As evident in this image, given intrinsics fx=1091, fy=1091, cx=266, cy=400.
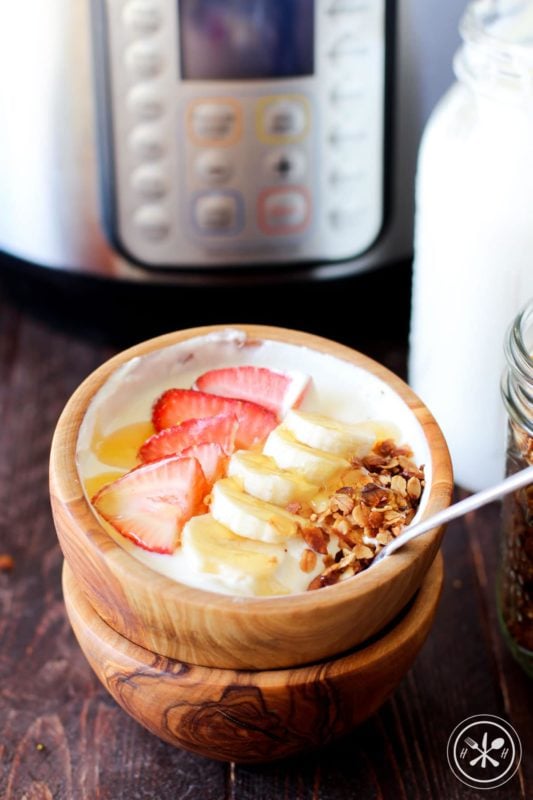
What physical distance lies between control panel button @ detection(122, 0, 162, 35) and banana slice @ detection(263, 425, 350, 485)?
322mm

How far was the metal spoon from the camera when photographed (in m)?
0.50

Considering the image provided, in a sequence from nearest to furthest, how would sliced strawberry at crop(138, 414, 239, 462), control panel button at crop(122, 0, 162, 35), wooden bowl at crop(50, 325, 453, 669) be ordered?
wooden bowl at crop(50, 325, 453, 669) → sliced strawberry at crop(138, 414, 239, 462) → control panel button at crop(122, 0, 162, 35)

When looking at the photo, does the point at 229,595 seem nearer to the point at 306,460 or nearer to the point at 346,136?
the point at 306,460

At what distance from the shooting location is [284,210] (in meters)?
0.81

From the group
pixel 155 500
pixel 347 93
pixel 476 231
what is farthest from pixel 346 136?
pixel 155 500

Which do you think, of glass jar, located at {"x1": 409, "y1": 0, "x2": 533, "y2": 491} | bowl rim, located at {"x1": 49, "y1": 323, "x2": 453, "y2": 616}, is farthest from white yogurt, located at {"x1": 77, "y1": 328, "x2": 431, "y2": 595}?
glass jar, located at {"x1": 409, "y1": 0, "x2": 533, "y2": 491}

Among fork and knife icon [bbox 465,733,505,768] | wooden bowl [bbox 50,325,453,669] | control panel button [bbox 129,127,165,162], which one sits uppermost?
control panel button [bbox 129,127,165,162]

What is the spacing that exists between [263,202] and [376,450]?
0.92 feet

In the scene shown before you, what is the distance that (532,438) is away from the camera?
60 cm

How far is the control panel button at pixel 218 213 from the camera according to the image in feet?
2.62

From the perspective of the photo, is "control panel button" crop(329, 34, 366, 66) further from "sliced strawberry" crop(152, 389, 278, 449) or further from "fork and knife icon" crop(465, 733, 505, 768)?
"fork and knife icon" crop(465, 733, 505, 768)

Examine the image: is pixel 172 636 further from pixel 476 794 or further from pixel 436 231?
pixel 436 231

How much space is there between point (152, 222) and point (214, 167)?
0.06 m

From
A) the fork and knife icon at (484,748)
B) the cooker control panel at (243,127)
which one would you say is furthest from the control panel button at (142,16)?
the fork and knife icon at (484,748)
